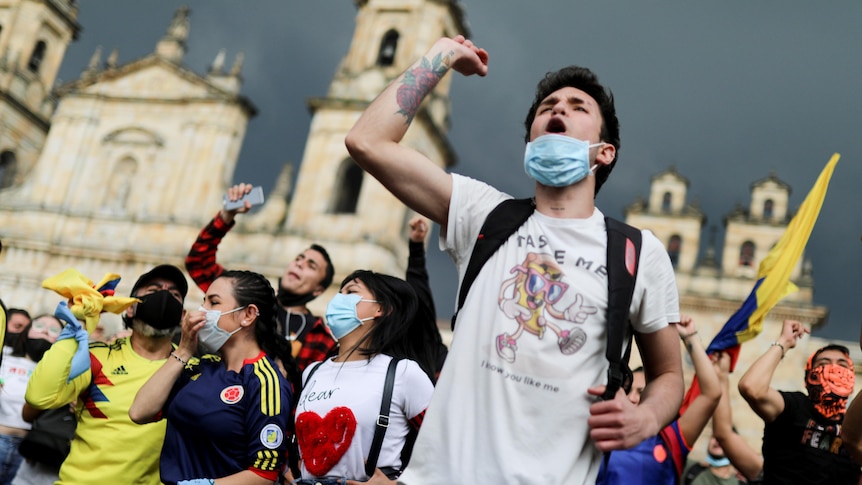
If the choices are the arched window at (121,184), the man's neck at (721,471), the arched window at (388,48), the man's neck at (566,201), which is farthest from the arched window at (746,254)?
the man's neck at (566,201)

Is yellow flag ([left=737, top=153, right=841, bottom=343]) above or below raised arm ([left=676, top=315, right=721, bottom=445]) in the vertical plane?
above

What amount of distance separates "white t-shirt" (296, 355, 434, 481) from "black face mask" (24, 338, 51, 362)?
3.23 metres

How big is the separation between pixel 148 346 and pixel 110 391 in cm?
33

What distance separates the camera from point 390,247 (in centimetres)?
2162

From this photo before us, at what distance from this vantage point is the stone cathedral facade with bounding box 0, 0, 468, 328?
73.5 feet

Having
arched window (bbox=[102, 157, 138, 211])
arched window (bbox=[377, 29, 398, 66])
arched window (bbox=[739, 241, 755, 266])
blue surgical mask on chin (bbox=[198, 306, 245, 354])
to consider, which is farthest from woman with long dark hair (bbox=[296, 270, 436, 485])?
arched window (bbox=[102, 157, 138, 211])

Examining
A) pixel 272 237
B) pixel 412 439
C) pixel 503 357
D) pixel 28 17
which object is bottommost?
pixel 412 439

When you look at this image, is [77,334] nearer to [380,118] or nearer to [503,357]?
[380,118]

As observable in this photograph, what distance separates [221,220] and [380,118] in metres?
3.02

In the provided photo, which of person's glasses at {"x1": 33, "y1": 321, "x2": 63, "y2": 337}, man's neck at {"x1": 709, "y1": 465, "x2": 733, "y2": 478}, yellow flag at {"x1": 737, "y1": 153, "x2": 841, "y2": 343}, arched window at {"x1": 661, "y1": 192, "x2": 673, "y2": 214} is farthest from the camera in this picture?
arched window at {"x1": 661, "y1": 192, "x2": 673, "y2": 214}

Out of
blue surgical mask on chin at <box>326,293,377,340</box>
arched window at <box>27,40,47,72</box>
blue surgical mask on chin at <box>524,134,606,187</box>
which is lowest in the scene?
blue surgical mask on chin at <box>326,293,377,340</box>

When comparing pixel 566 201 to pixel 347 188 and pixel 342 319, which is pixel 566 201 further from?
pixel 347 188

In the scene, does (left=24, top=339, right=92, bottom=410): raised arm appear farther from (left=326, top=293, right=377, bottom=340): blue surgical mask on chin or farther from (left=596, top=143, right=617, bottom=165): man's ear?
(left=596, top=143, right=617, bottom=165): man's ear

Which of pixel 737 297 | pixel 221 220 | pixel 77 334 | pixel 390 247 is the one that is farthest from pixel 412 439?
pixel 737 297
